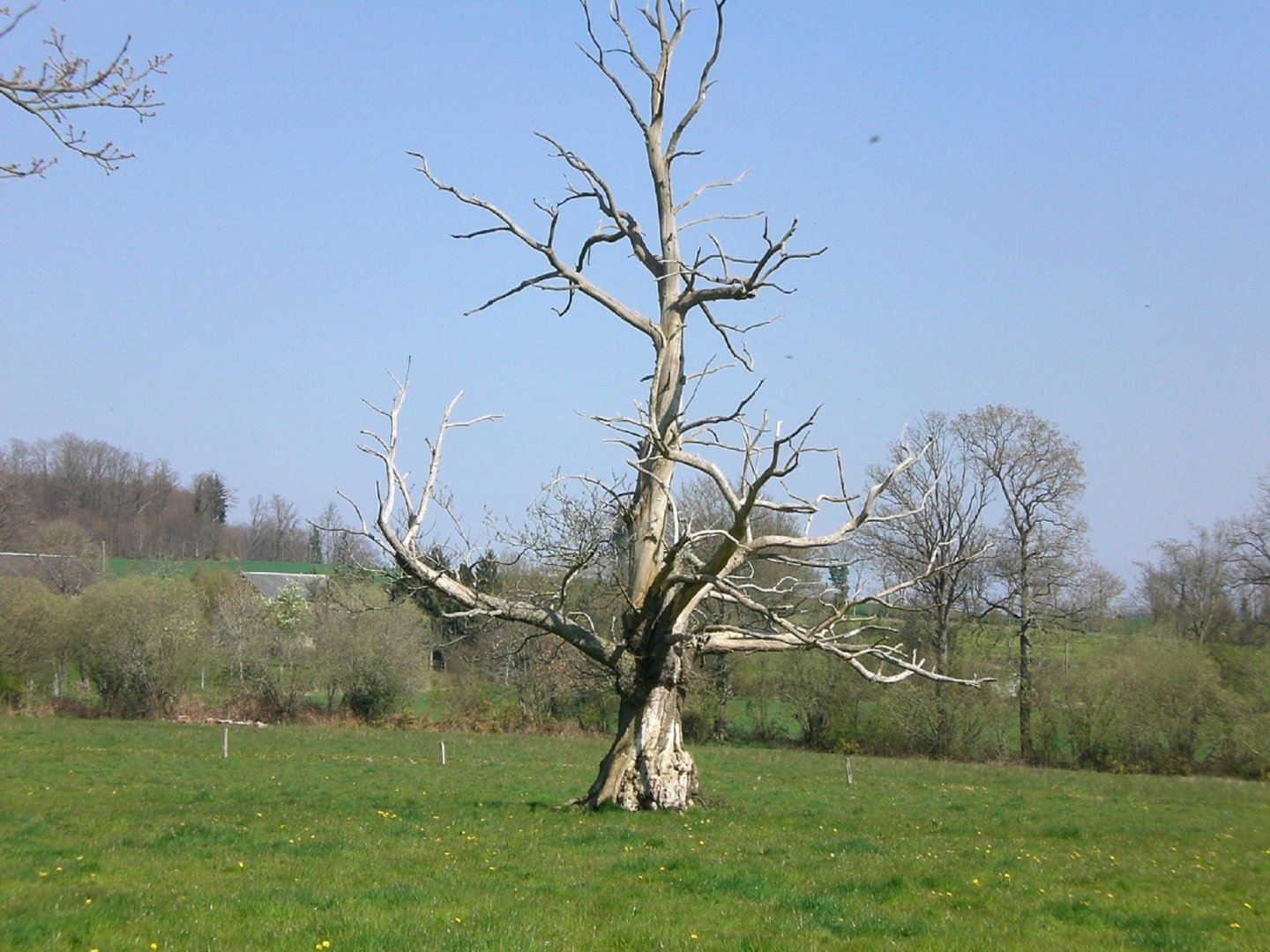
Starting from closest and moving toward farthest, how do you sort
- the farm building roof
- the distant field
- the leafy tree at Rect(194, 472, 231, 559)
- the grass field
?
the grass field → the distant field → the farm building roof → the leafy tree at Rect(194, 472, 231, 559)

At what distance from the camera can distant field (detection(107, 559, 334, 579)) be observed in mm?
57719

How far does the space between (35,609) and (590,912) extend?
1747 inches

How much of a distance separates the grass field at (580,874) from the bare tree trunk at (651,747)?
52cm

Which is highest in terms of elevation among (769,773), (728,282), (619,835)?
(728,282)

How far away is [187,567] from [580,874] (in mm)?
60298

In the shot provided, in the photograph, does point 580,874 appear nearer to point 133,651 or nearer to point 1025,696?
point 1025,696

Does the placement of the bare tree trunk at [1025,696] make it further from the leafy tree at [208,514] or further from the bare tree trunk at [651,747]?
the leafy tree at [208,514]

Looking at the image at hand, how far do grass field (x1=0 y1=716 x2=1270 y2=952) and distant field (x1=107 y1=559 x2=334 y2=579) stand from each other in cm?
2038

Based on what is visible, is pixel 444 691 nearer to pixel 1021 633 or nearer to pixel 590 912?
pixel 1021 633

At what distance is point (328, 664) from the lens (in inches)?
1890

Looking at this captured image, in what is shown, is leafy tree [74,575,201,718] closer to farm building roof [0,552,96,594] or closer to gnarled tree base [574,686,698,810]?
farm building roof [0,552,96,594]

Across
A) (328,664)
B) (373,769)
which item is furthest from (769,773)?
(328,664)

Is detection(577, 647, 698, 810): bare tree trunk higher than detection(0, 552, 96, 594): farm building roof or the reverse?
the reverse

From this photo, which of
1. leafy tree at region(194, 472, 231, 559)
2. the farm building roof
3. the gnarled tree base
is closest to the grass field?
the gnarled tree base
